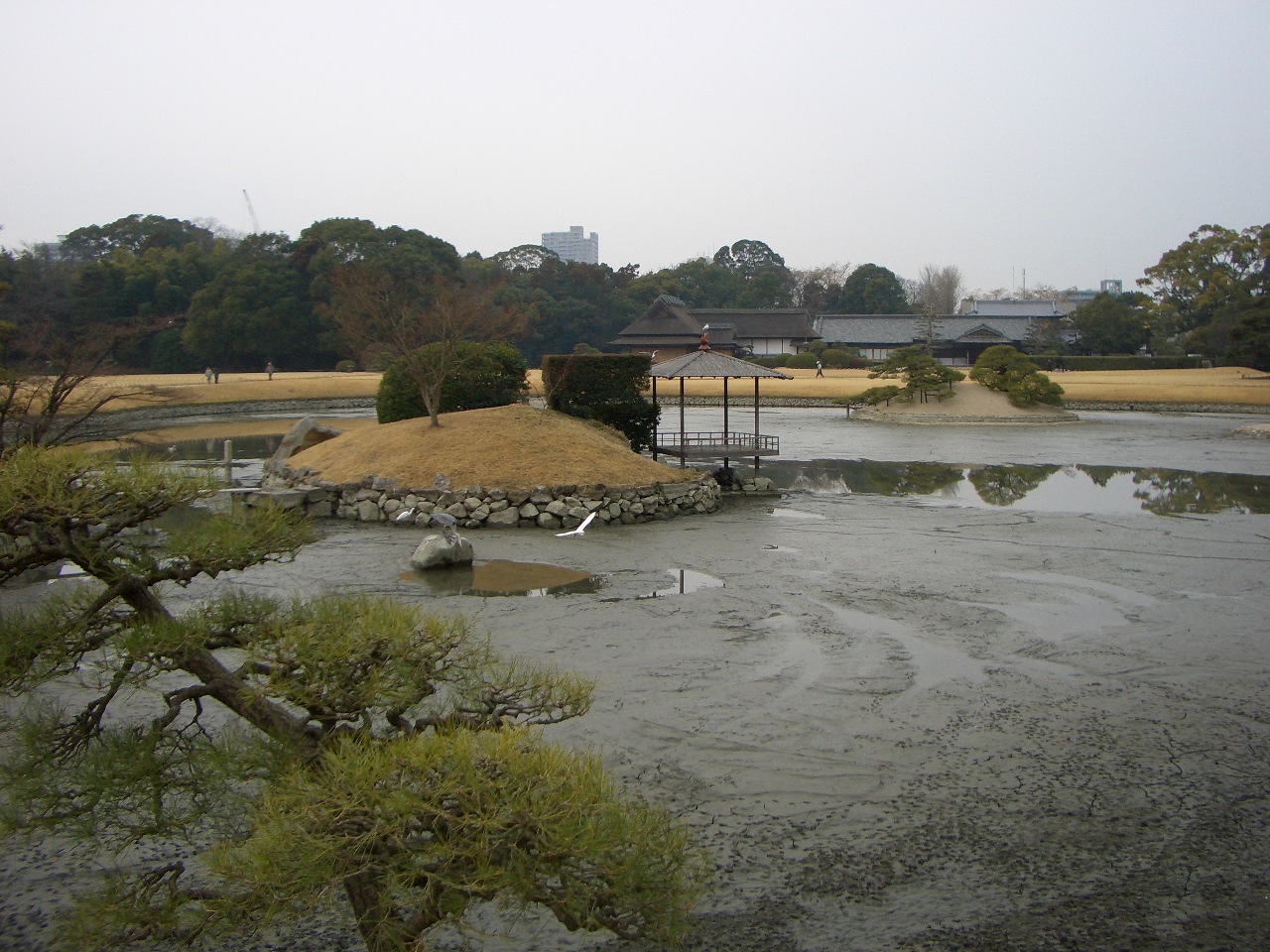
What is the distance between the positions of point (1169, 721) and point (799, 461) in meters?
19.1

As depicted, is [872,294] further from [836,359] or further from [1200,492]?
[1200,492]

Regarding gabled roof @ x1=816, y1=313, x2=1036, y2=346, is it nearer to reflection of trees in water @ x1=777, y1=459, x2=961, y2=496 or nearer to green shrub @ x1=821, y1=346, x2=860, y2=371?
green shrub @ x1=821, y1=346, x2=860, y2=371

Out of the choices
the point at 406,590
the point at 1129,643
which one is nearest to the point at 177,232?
the point at 406,590

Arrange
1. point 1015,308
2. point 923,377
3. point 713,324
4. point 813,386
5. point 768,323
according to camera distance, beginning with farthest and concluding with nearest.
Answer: point 1015,308, point 768,323, point 713,324, point 813,386, point 923,377

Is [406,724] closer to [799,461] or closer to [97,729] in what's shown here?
[97,729]

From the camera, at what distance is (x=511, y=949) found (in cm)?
495

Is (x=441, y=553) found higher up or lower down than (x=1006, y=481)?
higher up

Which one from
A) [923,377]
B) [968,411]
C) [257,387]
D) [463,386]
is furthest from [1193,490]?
[257,387]

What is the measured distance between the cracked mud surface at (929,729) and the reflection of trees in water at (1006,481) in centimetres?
560

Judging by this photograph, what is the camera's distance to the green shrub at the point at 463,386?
21.5 m

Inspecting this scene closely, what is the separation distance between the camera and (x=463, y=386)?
21.6m

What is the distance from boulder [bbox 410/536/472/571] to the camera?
12836 mm

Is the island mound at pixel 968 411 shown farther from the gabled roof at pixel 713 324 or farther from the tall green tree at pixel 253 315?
the tall green tree at pixel 253 315

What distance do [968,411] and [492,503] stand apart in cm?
2891
